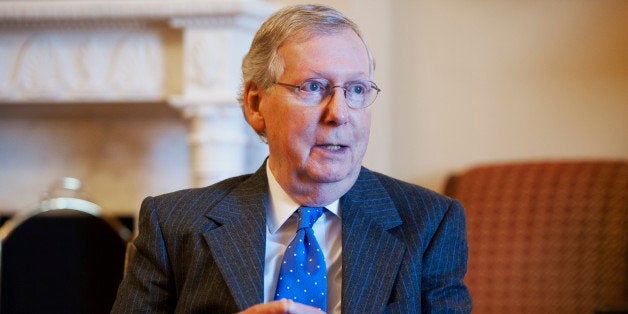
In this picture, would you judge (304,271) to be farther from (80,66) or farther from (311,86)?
(80,66)

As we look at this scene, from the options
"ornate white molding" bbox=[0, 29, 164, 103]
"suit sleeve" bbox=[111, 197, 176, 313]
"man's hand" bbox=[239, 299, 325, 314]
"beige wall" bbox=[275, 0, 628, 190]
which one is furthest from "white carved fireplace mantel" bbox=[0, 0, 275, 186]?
"man's hand" bbox=[239, 299, 325, 314]

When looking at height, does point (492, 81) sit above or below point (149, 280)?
above

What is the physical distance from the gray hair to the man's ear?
37mm

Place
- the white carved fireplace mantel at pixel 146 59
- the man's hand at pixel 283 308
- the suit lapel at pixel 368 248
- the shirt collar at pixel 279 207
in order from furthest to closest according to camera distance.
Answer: the white carved fireplace mantel at pixel 146 59 < the shirt collar at pixel 279 207 < the suit lapel at pixel 368 248 < the man's hand at pixel 283 308

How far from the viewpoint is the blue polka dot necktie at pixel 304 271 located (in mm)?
1582

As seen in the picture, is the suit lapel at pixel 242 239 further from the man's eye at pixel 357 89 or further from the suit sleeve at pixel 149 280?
the man's eye at pixel 357 89

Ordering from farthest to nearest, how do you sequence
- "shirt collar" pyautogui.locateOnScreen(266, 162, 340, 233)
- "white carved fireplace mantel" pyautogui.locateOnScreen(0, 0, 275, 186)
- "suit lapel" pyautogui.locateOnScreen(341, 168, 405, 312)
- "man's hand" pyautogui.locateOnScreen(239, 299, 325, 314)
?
1. "white carved fireplace mantel" pyautogui.locateOnScreen(0, 0, 275, 186)
2. "shirt collar" pyautogui.locateOnScreen(266, 162, 340, 233)
3. "suit lapel" pyautogui.locateOnScreen(341, 168, 405, 312)
4. "man's hand" pyautogui.locateOnScreen(239, 299, 325, 314)

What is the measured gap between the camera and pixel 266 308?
142 centimetres

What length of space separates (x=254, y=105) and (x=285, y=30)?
18 cm

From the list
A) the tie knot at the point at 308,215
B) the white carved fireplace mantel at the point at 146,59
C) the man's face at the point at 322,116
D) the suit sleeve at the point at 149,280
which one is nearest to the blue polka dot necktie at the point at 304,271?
the tie knot at the point at 308,215

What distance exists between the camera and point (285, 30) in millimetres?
1631

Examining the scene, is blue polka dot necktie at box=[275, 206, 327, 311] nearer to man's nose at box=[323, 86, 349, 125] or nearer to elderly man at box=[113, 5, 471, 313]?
elderly man at box=[113, 5, 471, 313]

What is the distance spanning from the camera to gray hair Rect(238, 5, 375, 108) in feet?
5.31

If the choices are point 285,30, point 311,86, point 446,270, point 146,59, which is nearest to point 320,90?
point 311,86
